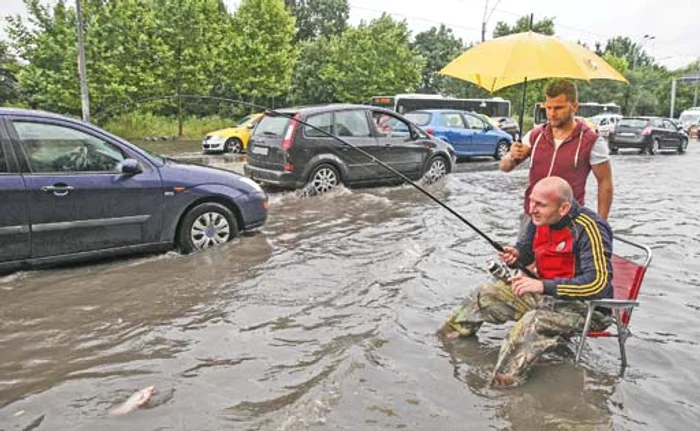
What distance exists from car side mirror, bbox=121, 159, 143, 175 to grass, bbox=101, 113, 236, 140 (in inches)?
784

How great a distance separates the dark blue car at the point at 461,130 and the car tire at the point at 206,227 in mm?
10280

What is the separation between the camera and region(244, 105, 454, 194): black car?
10281 mm

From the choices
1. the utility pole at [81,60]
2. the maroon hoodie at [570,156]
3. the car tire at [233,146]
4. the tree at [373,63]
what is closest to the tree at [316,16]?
the tree at [373,63]

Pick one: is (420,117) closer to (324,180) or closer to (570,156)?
(324,180)

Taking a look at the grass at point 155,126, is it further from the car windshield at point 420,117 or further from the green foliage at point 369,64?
the car windshield at point 420,117

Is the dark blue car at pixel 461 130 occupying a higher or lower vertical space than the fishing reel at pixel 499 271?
higher

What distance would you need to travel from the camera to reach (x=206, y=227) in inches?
259

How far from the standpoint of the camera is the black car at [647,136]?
22.3 metres

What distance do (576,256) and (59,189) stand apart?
4564mm

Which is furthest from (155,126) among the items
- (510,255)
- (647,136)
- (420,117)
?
(510,255)

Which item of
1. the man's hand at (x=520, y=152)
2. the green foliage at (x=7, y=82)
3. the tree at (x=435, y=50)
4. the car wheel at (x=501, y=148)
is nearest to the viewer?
the man's hand at (x=520, y=152)

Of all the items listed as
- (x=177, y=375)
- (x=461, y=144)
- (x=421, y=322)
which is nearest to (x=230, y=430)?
(x=177, y=375)

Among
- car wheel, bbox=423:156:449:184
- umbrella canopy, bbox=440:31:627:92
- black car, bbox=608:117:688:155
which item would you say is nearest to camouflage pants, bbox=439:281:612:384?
umbrella canopy, bbox=440:31:627:92

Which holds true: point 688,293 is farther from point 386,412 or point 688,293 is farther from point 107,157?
point 107,157
